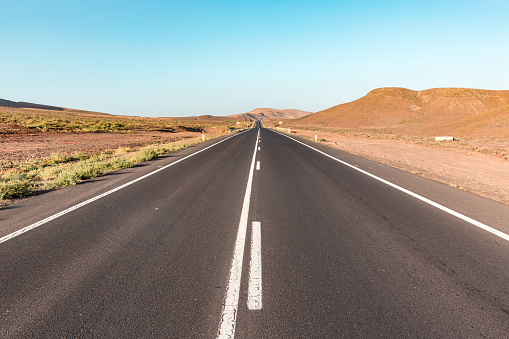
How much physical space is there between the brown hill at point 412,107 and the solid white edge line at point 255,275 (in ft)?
328

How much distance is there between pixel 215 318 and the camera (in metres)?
2.67

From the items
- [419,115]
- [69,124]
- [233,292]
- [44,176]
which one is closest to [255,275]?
[233,292]

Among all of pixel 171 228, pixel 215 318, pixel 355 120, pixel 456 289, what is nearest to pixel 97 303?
pixel 215 318

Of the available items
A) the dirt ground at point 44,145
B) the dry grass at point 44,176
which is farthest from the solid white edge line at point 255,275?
the dirt ground at point 44,145

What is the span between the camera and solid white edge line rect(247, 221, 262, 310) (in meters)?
2.92

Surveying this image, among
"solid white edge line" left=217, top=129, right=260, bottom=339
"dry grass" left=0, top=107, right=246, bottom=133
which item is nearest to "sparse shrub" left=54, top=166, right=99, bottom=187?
"solid white edge line" left=217, top=129, right=260, bottom=339

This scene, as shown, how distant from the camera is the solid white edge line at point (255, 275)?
9.58 feet

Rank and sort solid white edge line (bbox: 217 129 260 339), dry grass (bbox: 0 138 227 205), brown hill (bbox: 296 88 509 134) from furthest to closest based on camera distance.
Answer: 1. brown hill (bbox: 296 88 509 134)
2. dry grass (bbox: 0 138 227 205)
3. solid white edge line (bbox: 217 129 260 339)

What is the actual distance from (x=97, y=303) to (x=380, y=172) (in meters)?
10.7

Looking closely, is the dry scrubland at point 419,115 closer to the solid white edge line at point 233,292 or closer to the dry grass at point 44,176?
the dry grass at point 44,176

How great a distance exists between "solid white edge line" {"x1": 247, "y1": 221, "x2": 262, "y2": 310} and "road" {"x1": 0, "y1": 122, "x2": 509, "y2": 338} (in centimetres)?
2

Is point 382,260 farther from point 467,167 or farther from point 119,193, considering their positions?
point 467,167

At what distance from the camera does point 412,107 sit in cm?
11388

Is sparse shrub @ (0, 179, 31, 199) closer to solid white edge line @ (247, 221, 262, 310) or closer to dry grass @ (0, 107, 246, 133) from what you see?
solid white edge line @ (247, 221, 262, 310)
